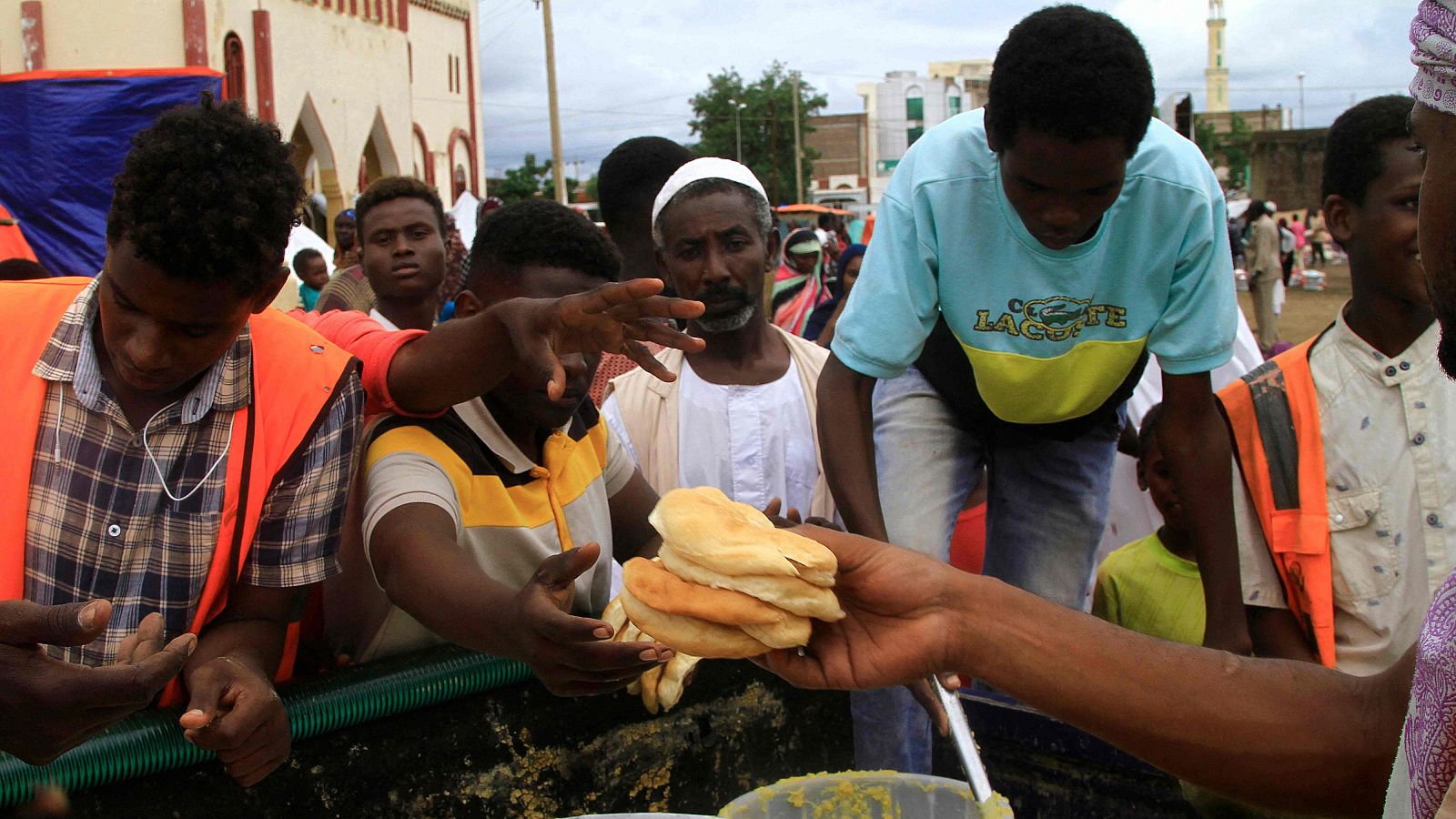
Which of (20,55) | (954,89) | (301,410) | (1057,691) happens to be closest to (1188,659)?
(1057,691)

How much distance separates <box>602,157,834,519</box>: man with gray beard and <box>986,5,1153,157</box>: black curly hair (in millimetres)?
1043

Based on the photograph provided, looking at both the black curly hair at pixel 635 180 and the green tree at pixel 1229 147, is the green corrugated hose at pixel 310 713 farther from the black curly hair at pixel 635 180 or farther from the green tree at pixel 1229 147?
the green tree at pixel 1229 147

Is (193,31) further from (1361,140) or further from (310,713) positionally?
(1361,140)

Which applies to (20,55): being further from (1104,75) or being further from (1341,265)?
(1341,265)

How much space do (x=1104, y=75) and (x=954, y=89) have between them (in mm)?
62045

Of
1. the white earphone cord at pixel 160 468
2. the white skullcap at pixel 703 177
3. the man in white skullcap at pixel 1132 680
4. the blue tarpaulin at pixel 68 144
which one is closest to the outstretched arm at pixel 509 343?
the white earphone cord at pixel 160 468

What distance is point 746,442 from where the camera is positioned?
9.89ft

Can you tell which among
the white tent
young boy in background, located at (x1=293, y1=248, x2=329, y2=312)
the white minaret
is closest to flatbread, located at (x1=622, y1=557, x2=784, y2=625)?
young boy in background, located at (x1=293, y1=248, x2=329, y2=312)

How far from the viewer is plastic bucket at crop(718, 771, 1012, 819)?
1848 millimetres

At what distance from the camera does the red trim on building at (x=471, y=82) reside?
22.2m

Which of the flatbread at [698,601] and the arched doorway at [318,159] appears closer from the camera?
the flatbread at [698,601]

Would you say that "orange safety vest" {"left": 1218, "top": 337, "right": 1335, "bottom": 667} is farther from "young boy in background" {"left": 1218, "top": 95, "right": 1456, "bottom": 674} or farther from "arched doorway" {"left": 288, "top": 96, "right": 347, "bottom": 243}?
"arched doorway" {"left": 288, "top": 96, "right": 347, "bottom": 243}

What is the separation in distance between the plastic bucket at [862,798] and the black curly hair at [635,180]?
100.0 inches

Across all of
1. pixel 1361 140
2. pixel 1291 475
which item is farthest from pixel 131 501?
pixel 1361 140
